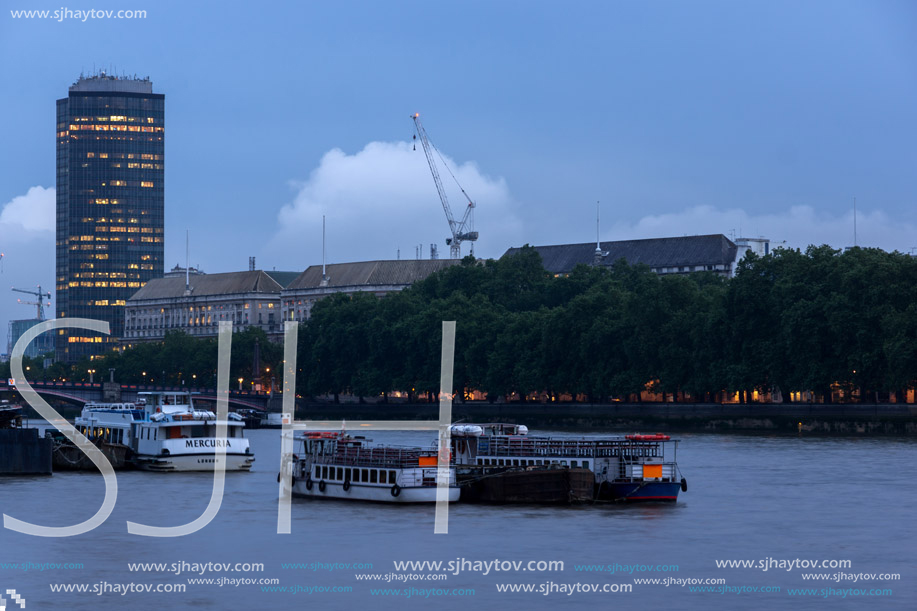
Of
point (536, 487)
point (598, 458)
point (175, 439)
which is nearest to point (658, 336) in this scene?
point (175, 439)

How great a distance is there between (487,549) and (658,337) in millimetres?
94034

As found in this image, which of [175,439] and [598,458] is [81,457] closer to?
[175,439]

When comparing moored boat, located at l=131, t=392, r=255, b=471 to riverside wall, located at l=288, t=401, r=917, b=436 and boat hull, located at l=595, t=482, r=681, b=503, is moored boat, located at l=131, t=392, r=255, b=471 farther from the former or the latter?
riverside wall, located at l=288, t=401, r=917, b=436

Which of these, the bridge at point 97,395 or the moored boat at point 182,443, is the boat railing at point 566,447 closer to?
the moored boat at point 182,443

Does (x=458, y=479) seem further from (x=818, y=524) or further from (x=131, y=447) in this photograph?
(x=131, y=447)

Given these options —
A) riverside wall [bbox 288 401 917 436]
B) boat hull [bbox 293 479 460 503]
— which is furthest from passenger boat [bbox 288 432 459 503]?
riverside wall [bbox 288 401 917 436]

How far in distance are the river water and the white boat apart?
253 inches

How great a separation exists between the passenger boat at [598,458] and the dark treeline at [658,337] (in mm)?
54955

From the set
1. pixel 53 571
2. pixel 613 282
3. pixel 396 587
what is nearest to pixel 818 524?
pixel 396 587

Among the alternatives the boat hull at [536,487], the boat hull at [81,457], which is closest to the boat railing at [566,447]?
the boat hull at [536,487]

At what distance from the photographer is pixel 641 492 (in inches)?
2500

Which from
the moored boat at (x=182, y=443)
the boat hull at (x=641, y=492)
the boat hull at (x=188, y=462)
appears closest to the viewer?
the boat hull at (x=641, y=492)

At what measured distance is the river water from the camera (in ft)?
140

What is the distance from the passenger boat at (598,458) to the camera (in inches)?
2496
